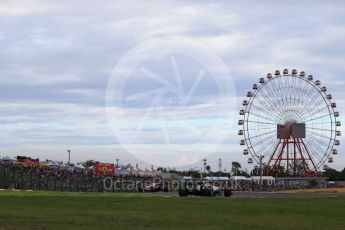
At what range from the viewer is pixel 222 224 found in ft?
71.1

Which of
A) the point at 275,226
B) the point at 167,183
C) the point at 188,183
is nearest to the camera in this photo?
the point at 275,226

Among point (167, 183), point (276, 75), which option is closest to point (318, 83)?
point (276, 75)

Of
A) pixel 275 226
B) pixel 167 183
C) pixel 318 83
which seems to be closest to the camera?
pixel 275 226

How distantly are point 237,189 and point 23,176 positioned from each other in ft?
122

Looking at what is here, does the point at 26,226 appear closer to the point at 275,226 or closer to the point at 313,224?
the point at 275,226

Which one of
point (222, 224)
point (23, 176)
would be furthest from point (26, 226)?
point (23, 176)

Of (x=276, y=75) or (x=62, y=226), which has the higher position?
(x=276, y=75)

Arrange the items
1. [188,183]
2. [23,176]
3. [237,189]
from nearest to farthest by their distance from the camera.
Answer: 1. [188,183]
2. [23,176]
3. [237,189]

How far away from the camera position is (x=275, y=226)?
69.7 feet

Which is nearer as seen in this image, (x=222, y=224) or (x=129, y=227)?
(x=129, y=227)

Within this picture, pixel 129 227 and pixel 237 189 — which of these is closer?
pixel 129 227

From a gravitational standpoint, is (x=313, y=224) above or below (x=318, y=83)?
below

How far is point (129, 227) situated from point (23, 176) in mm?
48744

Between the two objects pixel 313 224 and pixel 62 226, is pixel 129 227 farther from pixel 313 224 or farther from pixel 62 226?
pixel 313 224
